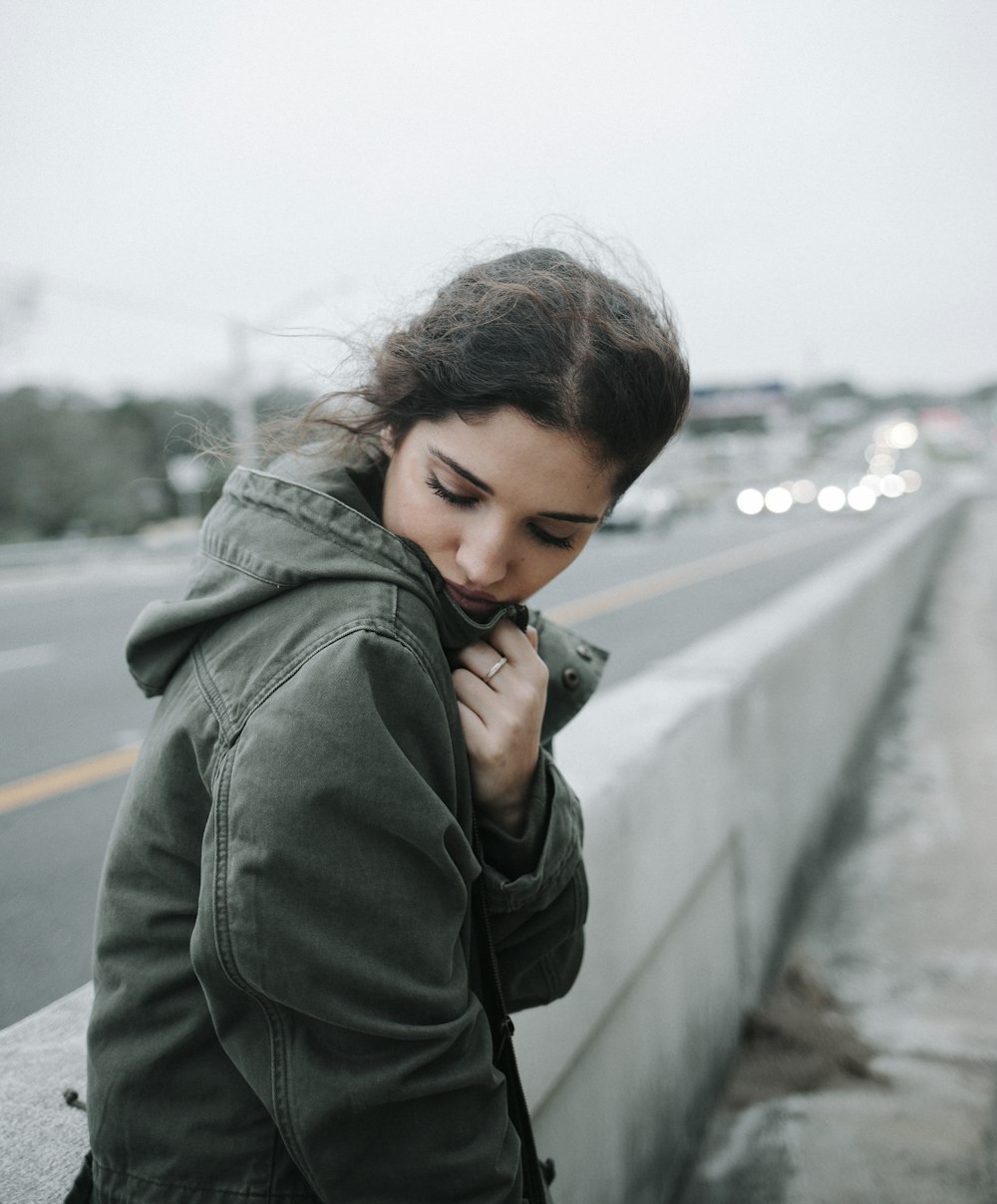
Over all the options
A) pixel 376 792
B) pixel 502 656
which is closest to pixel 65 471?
pixel 502 656

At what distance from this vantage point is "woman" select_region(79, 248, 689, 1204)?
3.35 ft

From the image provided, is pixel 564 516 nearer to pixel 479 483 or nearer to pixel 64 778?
pixel 479 483

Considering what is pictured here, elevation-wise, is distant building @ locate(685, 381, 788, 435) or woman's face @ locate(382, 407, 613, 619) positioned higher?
woman's face @ locate(382, 407, 613, 619)

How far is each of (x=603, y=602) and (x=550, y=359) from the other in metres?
13.1

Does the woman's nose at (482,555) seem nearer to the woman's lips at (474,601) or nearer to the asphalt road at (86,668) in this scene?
the woman's lips at (474,601)

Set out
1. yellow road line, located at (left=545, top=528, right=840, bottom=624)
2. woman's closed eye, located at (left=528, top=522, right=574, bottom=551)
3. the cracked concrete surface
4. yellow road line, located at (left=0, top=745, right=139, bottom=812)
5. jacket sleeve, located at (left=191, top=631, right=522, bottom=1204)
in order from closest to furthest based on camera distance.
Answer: jacket sleeve, located at (left=191, top=631, right=522, bottom=1204) → woman's closed eye, located at (left=528, top=522, right=574, bottom=551) → the cracked concrete surface → yellow road line, located at (left=0, top=745, right=139, bottom=812) → yellow road line, located at (left=545, top=528, right=840, bottom=624)

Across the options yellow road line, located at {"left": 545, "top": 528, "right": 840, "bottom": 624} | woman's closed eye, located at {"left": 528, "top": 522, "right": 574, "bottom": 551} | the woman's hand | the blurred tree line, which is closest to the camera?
the woman's hand

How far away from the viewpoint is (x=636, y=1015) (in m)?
2.32

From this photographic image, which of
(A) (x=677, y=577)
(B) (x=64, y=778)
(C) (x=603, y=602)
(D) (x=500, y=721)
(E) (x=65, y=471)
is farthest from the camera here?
(E) (x=65, y=471)

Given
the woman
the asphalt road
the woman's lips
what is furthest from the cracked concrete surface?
the asphalt road

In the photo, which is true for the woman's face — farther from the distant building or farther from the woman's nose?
the distant building

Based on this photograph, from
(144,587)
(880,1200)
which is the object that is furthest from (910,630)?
(144,587)

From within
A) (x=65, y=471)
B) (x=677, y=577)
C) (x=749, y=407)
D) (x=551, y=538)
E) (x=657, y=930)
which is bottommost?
(x=749, y=407)

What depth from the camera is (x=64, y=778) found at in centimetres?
603
